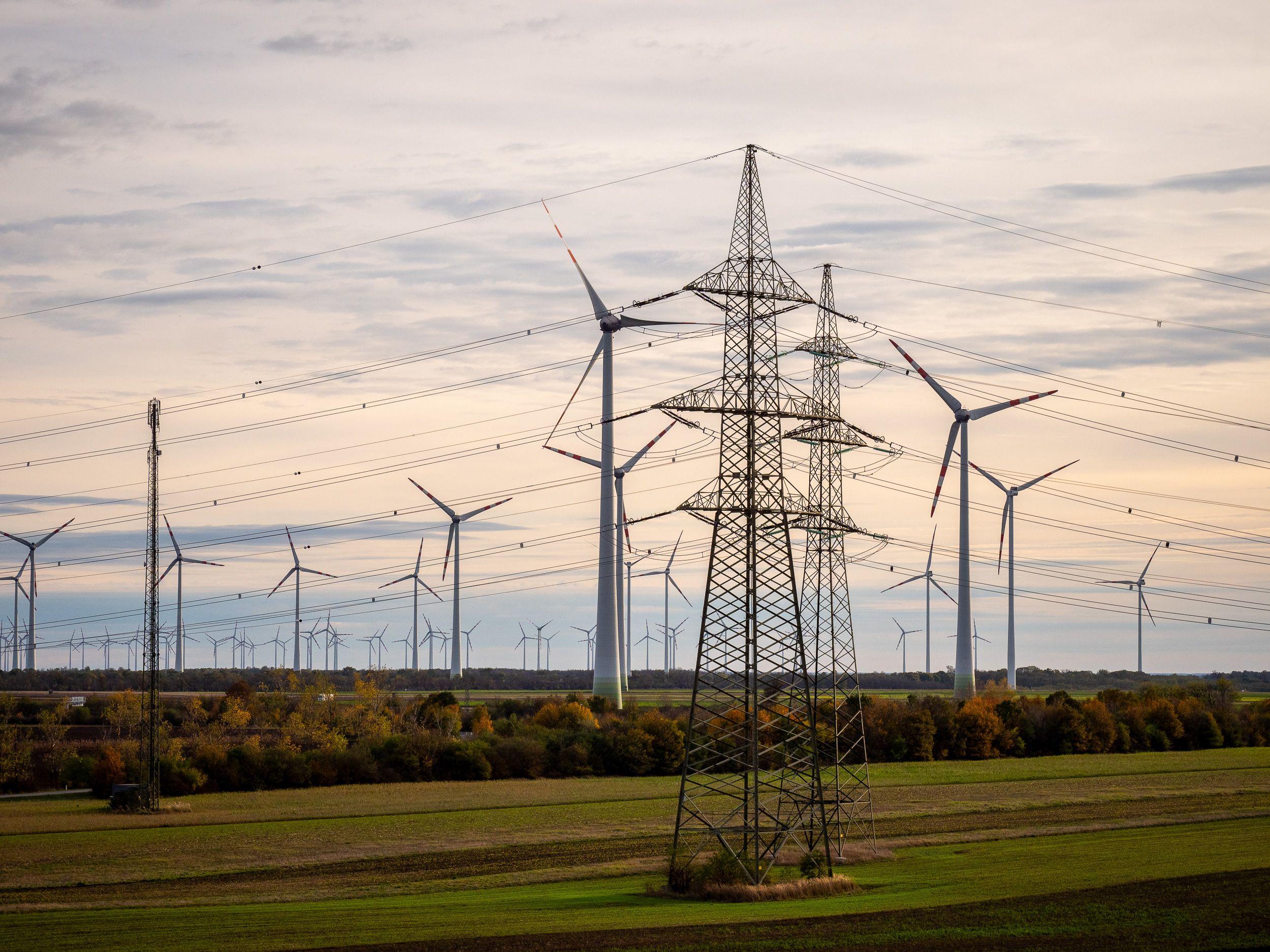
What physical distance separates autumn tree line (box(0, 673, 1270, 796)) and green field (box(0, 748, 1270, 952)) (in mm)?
3923

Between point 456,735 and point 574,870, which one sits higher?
point 456,735

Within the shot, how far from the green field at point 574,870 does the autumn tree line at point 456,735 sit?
3.92 meters

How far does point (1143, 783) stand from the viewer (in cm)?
8469

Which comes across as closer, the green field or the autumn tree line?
the green field

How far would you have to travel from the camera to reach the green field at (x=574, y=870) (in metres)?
35.3

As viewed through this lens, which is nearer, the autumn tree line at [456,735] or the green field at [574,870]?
the green field at [574,870]

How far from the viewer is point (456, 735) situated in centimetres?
10175

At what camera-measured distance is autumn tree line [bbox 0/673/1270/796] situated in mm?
84875

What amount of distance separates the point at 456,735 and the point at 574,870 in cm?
5296

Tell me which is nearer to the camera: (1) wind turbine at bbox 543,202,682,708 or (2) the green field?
(2) the green field

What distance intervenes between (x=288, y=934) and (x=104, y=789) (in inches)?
1981

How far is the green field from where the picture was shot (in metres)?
35.3

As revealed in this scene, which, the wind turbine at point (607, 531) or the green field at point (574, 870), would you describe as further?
the wind turbine at point (607, 531)

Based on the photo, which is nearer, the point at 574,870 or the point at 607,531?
the point at 574,870
